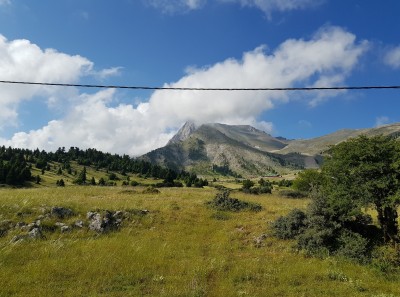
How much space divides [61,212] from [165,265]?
11024 millimetres

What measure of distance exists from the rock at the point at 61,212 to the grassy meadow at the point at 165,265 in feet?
1.45

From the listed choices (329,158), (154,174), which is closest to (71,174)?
(154,174)

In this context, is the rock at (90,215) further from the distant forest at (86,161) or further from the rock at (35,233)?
the distant forest at (86,161)

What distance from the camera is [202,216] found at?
30.0 m

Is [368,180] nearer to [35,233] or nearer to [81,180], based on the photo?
[35,233]

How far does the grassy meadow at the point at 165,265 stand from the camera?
13.8 meters

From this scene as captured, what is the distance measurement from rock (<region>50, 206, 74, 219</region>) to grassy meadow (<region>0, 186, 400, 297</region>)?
443mm

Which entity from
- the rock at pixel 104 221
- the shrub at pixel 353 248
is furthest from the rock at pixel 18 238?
the shrub at pixel 353 248

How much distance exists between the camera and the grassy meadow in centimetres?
1380

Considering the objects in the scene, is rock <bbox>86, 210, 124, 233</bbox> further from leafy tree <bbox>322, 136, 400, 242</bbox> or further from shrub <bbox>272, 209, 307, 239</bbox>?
leafy tree <bbox>322, 136, 400, 242</bbox>

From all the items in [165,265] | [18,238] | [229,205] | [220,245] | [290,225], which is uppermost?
[229,205]

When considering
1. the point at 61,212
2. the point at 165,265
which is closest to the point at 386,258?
the point at 165,265

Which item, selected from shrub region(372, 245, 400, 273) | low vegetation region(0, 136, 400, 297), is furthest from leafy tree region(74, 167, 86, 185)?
shrub region(372, 245, 400, 273)

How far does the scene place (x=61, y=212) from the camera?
2489 centimetres
